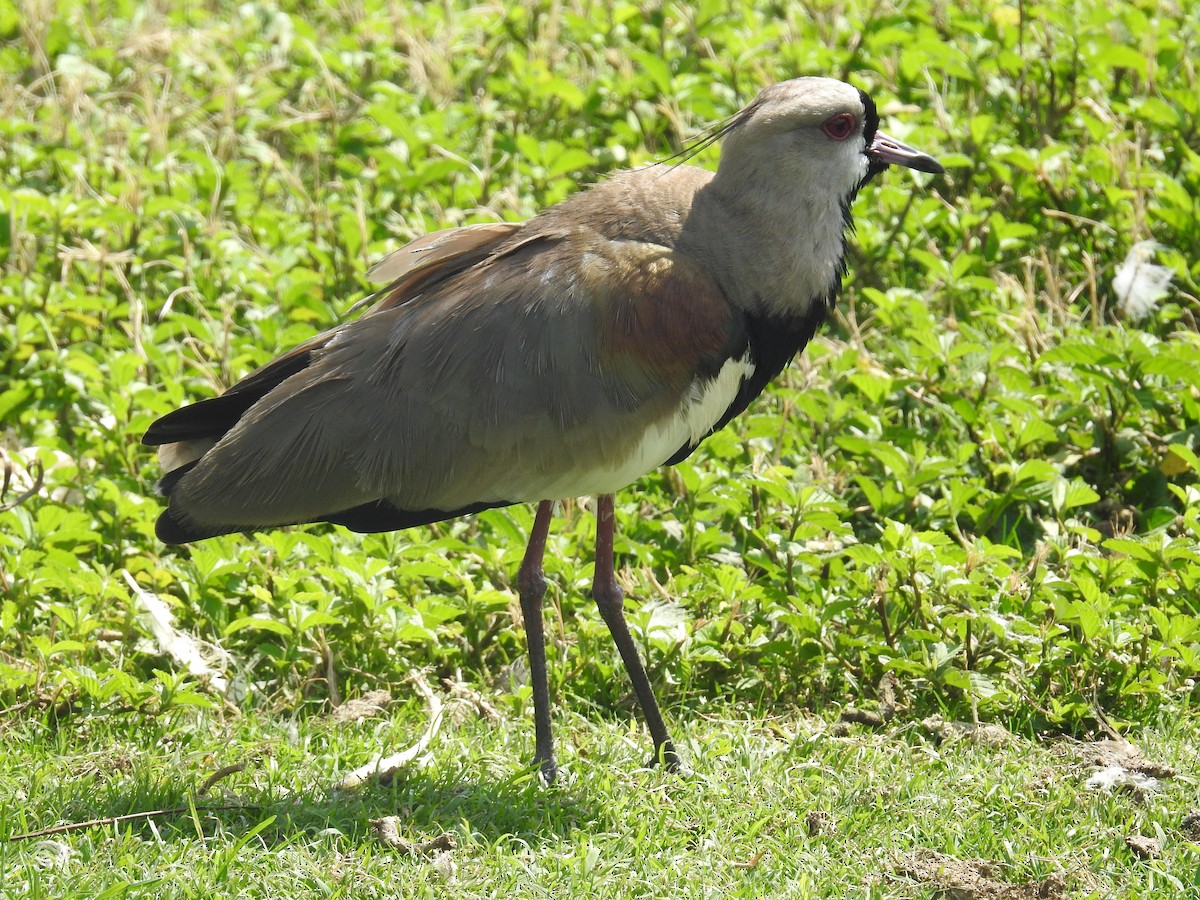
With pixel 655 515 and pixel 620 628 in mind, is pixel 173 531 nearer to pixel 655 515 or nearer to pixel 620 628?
pixel 620 628

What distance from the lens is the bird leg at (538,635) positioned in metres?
3.99

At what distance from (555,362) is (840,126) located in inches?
41.6

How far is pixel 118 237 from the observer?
6.31 m

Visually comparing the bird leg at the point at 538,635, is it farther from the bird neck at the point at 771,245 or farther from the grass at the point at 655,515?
the bird neck at the point at 771,245

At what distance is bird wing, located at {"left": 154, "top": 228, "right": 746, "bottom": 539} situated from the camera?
3805mm

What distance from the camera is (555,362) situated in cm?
380

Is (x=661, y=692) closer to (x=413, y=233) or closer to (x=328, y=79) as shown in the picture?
(x=413, y=233)

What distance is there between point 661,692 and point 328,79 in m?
4.29

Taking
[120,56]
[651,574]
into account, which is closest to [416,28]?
[120,56]

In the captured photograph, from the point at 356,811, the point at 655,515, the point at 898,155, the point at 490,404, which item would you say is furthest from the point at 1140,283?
the point at 356,811

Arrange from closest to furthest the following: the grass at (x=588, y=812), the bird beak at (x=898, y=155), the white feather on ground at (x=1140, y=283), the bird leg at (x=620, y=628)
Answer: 1. the grass at (x=588, y=812)
2. the bird leg at (x=620, y=628)
3. the bird beak at (x=898, y=155)
4. the white feather on ground at (x=1140, y=283)

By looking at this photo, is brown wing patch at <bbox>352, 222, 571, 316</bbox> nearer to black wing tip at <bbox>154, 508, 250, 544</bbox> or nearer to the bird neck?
the bird neck

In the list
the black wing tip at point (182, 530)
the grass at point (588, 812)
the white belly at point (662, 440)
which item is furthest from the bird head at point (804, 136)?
the black wing tip at point (182, 530)

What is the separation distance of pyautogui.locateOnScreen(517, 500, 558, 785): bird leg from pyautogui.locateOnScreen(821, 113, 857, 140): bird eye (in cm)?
130
